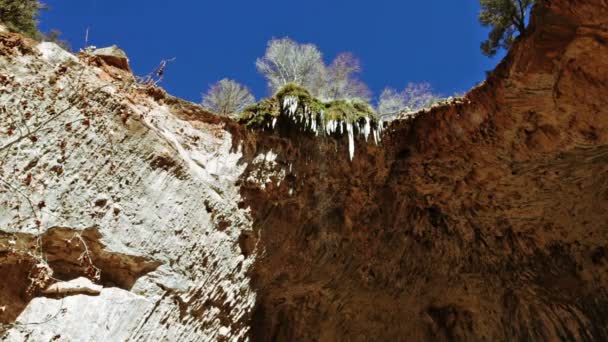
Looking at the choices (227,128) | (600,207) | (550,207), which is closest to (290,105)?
(227,128)

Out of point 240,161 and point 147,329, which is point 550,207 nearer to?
point 240,161

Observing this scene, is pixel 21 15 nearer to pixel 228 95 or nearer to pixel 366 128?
pixel 228 95

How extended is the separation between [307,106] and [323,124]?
340mm

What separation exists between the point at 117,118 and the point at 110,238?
130 cm

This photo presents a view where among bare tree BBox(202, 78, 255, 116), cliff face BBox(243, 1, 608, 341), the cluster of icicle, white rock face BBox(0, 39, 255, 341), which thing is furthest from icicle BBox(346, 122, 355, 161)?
bare tree BBox(202, 78, 255, 116)

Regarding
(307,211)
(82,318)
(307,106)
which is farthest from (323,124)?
(82,318)

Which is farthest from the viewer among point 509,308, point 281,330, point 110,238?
point 509,308

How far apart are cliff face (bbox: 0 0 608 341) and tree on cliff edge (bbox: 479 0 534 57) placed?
4283mm

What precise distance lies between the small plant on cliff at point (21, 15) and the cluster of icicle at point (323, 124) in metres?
5.18

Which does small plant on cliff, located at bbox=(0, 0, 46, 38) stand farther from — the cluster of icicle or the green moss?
the cluster of icicle

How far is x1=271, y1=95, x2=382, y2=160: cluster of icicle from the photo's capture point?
6.20 m

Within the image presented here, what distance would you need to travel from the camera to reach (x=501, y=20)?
10164 millimetres

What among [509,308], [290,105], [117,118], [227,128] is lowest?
[509,308]

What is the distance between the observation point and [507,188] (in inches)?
277
